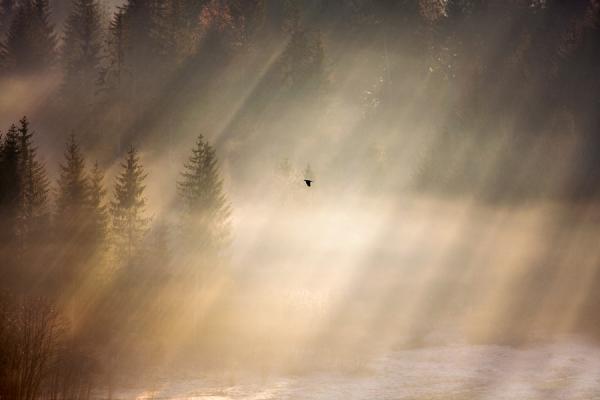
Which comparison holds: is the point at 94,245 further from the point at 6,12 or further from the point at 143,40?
the point at 6,12

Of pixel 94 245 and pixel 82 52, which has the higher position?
pixel 82 52

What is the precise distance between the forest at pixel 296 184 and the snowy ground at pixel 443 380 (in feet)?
3.06

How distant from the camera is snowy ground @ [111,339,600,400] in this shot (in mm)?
32831

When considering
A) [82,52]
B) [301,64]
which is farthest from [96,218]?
[82,52]

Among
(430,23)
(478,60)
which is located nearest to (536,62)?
(478,60)

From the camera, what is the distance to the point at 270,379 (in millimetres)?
35656

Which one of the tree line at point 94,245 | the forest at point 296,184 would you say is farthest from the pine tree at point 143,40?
the tree line at point 94,245

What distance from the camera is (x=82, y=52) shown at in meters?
75.2

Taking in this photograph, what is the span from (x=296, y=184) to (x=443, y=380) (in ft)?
65.5

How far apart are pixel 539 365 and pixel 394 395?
36.0 ft

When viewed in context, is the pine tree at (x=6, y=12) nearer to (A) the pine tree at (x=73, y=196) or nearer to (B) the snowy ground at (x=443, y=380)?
(A) the pine tree at (x=73, y=196)

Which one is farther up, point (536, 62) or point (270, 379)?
point (536, 62)

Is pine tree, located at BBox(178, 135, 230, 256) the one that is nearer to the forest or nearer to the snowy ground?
the forest

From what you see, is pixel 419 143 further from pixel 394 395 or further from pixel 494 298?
pixel 394 395
